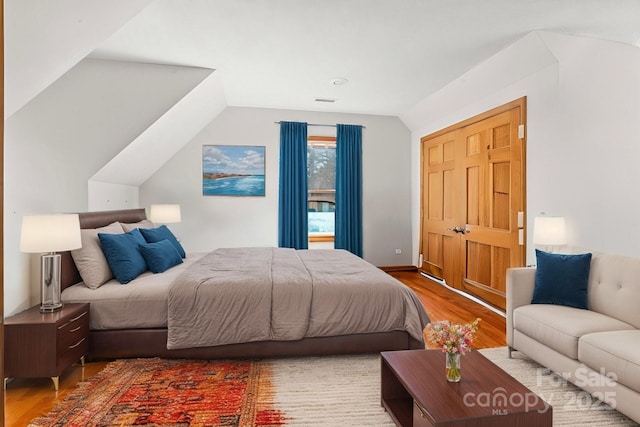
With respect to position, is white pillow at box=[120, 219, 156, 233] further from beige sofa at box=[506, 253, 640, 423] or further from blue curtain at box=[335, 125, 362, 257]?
beige sofa at box=[506, 253, 640, 423]

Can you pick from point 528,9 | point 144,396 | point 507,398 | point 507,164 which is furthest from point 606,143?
point 144,396

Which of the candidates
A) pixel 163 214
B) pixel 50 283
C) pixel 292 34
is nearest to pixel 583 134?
pixel 292 34

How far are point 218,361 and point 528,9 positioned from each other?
3604 millimetres

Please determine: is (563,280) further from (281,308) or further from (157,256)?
(157,256)

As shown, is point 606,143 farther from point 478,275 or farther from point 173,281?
point 173,281

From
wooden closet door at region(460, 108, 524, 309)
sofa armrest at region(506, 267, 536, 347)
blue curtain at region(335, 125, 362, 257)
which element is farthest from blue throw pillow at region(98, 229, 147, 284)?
wooden closet door at region(460, 108, 524, 309)

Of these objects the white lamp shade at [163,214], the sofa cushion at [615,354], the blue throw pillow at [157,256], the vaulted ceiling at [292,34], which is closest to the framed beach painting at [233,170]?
the white lamp shade at [163,214]

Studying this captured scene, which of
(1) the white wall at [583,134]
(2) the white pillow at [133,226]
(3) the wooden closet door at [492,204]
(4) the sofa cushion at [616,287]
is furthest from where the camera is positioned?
(3) the wooden closet door at [492,204]

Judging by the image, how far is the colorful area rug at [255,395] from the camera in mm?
1986

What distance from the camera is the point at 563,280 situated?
2.61m

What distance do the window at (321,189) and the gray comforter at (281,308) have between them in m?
3.20

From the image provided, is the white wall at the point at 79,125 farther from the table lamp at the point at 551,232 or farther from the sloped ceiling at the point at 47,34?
the table lamp at the point at 551,232

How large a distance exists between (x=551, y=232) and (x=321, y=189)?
12.0 feet

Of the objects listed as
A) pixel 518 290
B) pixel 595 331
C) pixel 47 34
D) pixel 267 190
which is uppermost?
pixel 47 34
